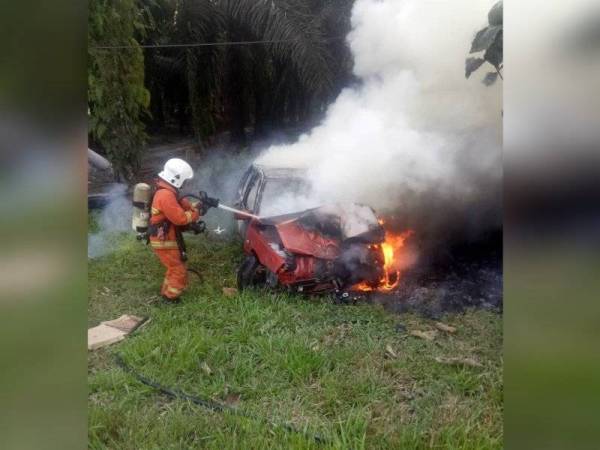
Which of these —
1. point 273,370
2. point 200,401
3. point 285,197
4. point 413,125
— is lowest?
point 200,401

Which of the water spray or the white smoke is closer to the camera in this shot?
the white smoke

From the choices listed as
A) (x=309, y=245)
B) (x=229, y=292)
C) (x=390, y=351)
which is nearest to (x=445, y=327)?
(x=390, y=351)

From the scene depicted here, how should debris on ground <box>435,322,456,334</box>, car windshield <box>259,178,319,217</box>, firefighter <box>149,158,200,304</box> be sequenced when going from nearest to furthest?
1. debris on ground <box>435,322,456,334</box>
2. car windshield <box>259,178,319,217</box>
3. firefighter <box>149,158,200,304</box>

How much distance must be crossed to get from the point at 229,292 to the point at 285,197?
0.49 metres

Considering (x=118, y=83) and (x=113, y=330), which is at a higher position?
(x=118, y=83)

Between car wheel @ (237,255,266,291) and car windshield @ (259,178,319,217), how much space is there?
212 mm

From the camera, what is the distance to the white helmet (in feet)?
8.33

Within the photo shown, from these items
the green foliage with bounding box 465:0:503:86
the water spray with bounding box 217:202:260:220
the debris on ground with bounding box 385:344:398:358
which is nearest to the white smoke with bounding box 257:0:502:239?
the green foliage with bounding box 465:0:503:86

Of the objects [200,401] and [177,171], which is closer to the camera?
[200,401]

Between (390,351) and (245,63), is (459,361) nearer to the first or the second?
(390,351)

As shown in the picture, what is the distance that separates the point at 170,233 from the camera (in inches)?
102

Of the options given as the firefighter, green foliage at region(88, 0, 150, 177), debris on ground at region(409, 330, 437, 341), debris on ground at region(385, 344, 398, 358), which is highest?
green foliage at region(88, 0, 150, 177)

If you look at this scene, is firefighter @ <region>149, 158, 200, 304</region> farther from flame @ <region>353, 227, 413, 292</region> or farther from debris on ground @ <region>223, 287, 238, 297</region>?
flame @ <region>353, 227, 413, 292</region>

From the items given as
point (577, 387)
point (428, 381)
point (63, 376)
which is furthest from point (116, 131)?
point (577, 387)
